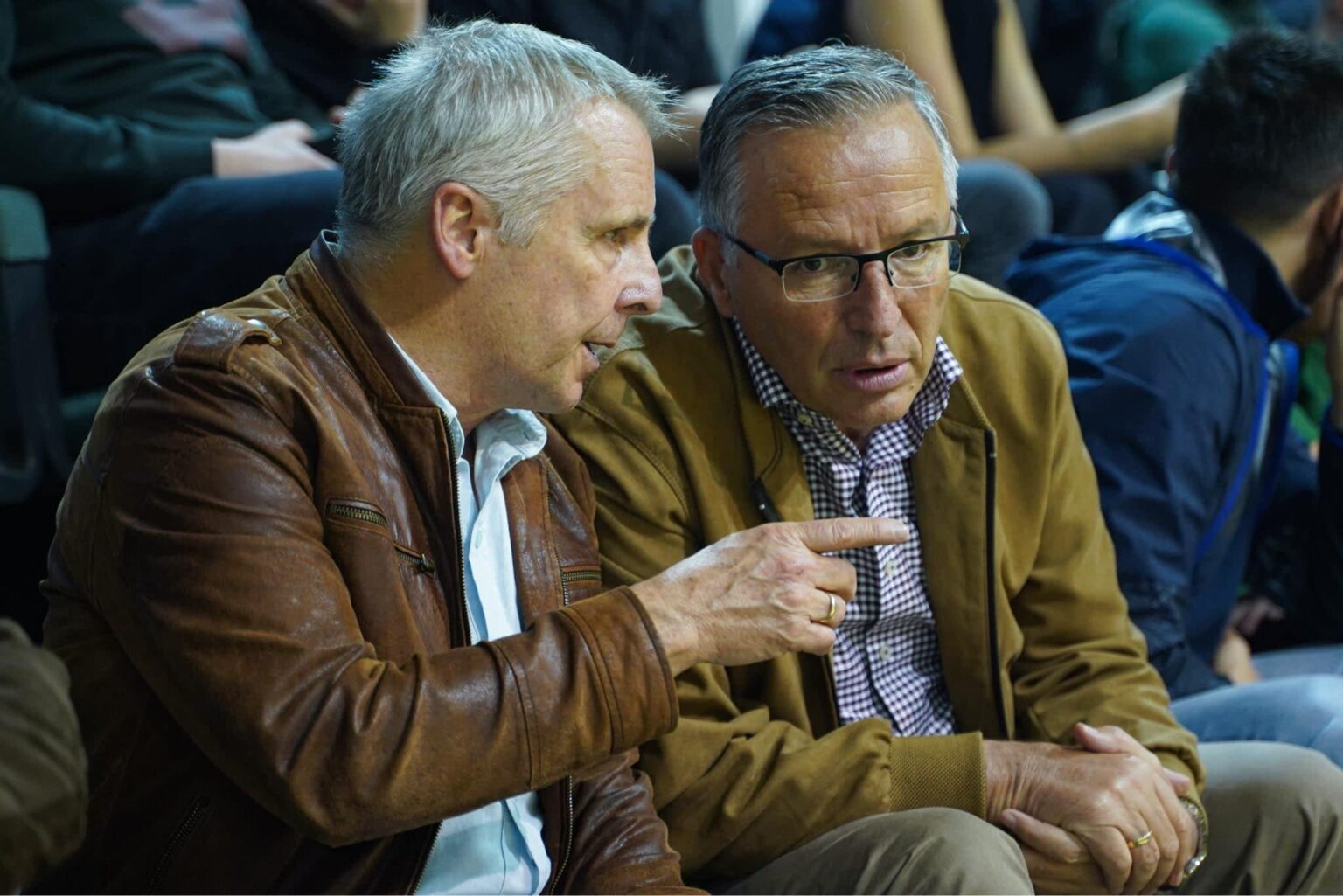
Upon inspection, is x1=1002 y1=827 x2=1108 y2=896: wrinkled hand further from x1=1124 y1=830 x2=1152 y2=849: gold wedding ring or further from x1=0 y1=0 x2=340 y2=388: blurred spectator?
x1=0 y1=0 x2=340 y2=388: blurred spectator

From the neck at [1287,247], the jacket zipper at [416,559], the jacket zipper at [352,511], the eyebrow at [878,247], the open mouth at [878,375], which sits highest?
the eyebrow at [878,247]

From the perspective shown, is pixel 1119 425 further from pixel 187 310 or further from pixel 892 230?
pixel 187 310

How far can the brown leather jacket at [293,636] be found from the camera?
4.23ft

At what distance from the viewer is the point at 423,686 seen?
1326 mm

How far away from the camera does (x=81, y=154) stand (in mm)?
2248

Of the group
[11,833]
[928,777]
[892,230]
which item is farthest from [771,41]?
[11,833]

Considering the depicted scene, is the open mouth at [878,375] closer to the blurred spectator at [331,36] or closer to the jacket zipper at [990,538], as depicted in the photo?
the jacket zipper at [990,538]

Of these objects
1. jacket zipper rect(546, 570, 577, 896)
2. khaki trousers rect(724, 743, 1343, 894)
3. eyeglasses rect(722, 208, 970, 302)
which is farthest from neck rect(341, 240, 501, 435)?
khaki trousers rect(724, 743, 1343, 894)

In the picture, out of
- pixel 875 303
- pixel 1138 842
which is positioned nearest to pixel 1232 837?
pixel 1138 842

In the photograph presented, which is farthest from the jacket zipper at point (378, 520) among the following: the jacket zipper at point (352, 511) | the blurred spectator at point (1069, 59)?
the blurred spectator at point (1069, 59)

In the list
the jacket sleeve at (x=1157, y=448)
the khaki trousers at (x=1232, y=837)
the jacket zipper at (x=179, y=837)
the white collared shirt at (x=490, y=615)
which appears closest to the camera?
the jacket zipper at (x=179, y=837)

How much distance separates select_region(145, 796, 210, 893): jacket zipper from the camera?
1.37 meters

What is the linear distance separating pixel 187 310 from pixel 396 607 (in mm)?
932

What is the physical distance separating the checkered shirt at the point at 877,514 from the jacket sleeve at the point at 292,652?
0.52 m
